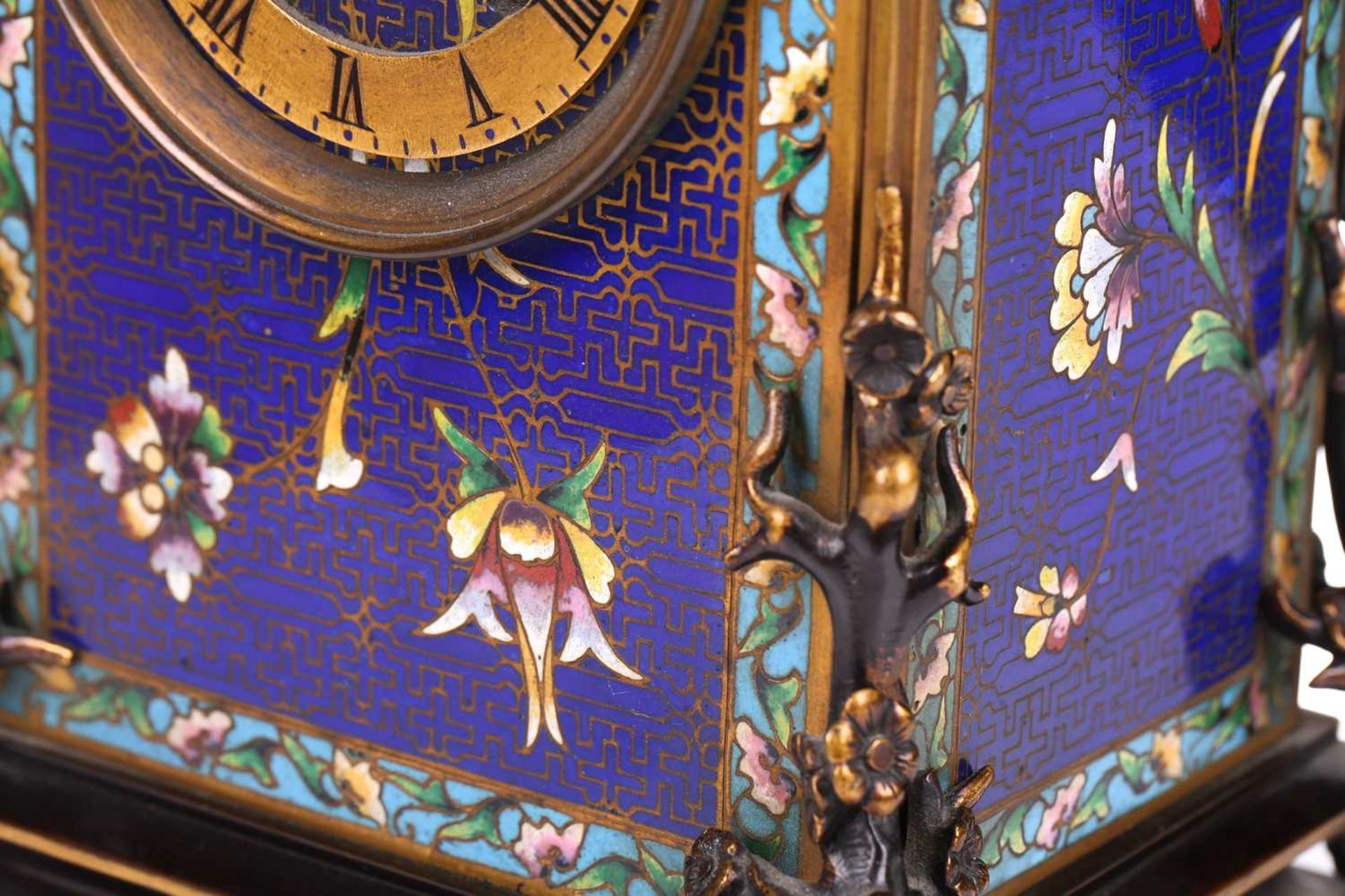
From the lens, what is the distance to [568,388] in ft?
6.29

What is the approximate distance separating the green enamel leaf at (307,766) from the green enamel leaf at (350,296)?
289mm

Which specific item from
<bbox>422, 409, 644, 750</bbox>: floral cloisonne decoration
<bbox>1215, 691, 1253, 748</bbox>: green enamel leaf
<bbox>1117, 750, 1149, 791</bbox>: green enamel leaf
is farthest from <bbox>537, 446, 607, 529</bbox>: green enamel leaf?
<bbox>1215, 691, 1253, 748</bbox>: green enamel leaf

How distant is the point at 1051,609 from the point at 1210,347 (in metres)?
0.23

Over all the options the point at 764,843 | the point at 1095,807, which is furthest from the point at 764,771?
the point at 1095,807

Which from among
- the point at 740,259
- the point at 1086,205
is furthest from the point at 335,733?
the point at 1086,205

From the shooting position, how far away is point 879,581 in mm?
1805

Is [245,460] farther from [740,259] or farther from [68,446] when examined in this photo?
[740,259]

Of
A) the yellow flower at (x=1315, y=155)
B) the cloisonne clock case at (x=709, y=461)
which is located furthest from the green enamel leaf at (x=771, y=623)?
the yellow flower at (x=1315, y=155)

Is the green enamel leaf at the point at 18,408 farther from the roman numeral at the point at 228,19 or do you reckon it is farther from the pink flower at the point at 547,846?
the pink flower at the point at 547,846

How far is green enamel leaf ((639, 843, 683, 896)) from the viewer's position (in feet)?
6.43

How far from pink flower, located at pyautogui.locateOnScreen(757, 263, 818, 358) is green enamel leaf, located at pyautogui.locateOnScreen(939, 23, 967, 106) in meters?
0.14

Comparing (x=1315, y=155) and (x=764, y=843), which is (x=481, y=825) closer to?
(x=764, y=843)

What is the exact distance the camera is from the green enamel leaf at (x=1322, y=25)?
84.4 inches

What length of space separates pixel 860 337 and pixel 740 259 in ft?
0.35
